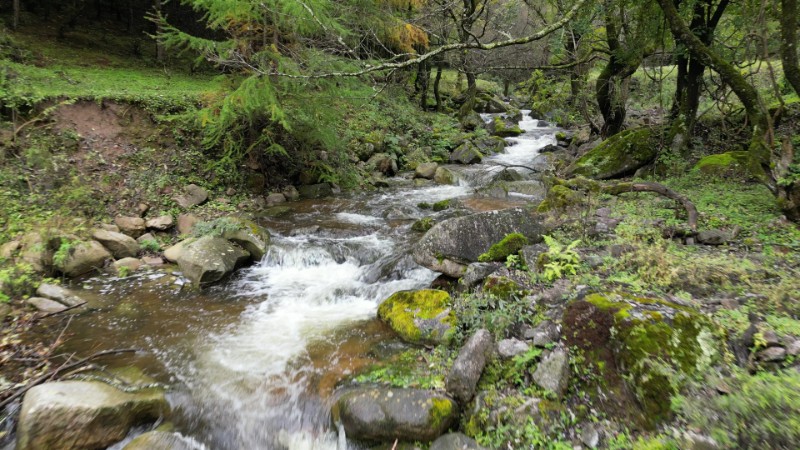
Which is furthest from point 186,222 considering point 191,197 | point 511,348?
point 511,348

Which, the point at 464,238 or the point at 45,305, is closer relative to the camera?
the point at 45,305

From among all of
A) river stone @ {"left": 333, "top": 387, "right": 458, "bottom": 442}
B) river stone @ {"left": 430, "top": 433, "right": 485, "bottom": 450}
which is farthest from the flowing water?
river stone @ {"left": 430, "top": 433, "right": 485, "bottom": 450}

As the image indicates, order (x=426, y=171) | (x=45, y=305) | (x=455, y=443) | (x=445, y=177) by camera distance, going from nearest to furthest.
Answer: (x=455, y=443)
(x=45, y=305)
(x=445, y=177)
(x=426, y=171)

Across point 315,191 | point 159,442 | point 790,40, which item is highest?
point 790,40

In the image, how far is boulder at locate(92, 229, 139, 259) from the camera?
7.71 metres

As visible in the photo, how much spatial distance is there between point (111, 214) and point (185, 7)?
1521 cm

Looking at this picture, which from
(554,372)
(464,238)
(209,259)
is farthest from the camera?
(209,259)

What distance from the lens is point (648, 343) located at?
334cm

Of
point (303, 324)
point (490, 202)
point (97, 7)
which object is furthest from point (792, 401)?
point (97, 7)

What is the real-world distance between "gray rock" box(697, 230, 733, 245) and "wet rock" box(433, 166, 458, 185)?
30.7 feet

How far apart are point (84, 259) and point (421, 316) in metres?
Result: 6.35

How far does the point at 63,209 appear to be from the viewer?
→ 785 centimetres

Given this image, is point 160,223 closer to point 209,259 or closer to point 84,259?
point 84,259

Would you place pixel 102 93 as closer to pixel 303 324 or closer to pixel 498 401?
pixel 303 324
